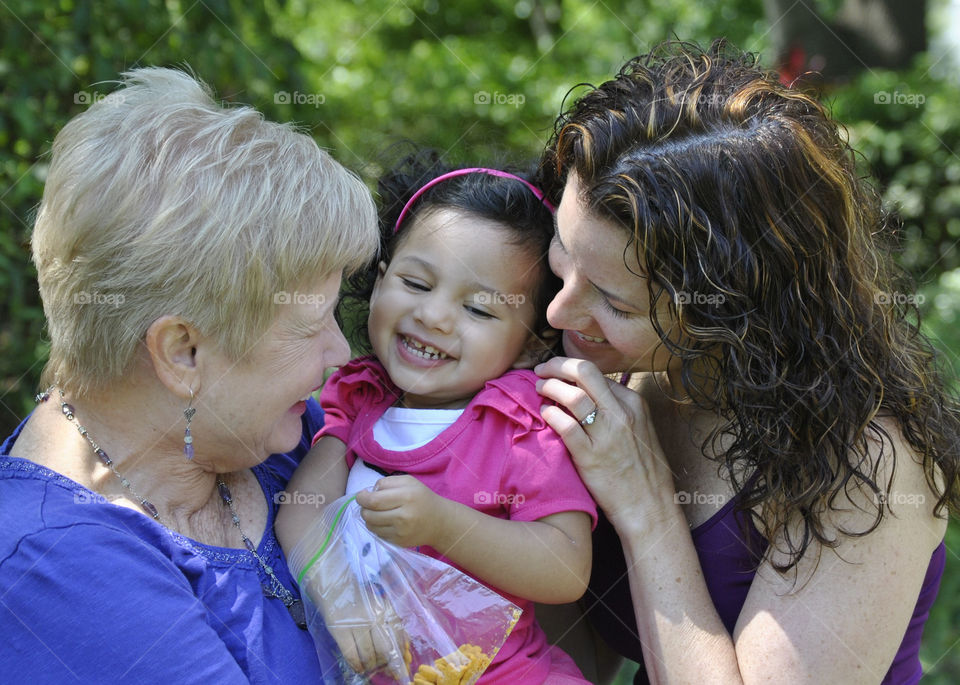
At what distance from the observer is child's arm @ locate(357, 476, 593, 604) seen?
194 cm

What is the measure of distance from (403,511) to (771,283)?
90cm

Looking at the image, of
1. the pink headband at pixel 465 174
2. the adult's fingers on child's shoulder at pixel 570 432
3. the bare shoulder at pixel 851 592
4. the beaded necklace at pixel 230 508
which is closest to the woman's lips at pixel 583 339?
the adult's fingers on child's shoulder at pixel 570 432

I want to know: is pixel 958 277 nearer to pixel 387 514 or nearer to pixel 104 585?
pixel 387 514

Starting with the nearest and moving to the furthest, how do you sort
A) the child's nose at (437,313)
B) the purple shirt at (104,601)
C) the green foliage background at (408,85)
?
the purple shirt at (104,601)
the child's nose at (437,313)
the green foliage background at (408,85)

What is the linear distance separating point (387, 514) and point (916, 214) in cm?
651

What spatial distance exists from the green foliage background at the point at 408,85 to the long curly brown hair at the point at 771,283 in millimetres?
677

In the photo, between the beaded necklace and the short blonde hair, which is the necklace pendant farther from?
the short blonde hair

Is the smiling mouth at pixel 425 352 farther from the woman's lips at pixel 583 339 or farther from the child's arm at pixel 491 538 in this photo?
the child's arm at pixel 491 538

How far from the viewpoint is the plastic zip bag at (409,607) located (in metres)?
2.03

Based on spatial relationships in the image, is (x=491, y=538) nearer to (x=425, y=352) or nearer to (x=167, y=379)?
(x=425, y=352)

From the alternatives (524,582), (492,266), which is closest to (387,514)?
(524,582)

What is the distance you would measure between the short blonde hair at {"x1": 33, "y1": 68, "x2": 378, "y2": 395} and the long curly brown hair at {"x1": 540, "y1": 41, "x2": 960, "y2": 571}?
2.19ft

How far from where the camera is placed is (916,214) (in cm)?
723

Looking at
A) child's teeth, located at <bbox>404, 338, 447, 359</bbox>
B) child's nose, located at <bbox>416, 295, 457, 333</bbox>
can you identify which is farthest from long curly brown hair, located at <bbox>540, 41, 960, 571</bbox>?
child's teeth, located at <bbox>404, 338, 447, 359</bbox>
